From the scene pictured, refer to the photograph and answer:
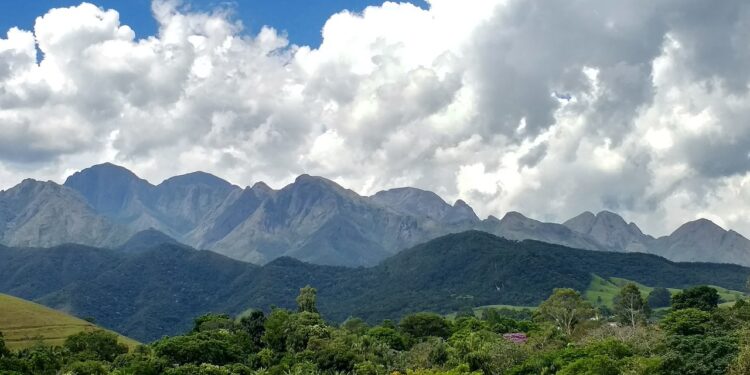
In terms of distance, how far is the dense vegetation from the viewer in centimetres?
8900

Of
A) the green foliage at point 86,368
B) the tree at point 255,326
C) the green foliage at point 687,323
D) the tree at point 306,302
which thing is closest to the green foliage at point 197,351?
the green foliage at point 86,368

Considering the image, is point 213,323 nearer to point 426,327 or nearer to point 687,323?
point 426,327

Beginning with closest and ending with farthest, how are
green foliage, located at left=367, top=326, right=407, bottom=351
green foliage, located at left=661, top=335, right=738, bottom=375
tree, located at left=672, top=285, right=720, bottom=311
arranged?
1. green foliage, located at left=661, top=335, right=738, bottom=375
2. green foliage, located at left=367, top=326, right=407, bottom=351
3. tree, located at left=672, top=285, right=720, bottom=311

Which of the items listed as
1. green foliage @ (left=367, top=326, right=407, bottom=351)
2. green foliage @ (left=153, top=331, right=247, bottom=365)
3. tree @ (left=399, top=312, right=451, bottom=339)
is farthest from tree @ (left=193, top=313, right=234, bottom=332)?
tree @ (left=399, top=312, right=451, bottom=339)

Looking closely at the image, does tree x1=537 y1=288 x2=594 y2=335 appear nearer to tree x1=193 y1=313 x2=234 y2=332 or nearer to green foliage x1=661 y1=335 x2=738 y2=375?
green foliage x1=661 y1=335 x2=738 y2=375

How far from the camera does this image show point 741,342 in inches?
3260

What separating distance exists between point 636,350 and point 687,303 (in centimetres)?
7032

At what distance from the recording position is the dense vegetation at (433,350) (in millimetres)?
89000

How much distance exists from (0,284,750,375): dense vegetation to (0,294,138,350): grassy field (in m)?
32.7

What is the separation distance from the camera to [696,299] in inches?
6270

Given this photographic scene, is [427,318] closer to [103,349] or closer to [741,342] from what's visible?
[103,349]

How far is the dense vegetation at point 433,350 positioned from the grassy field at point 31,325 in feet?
107

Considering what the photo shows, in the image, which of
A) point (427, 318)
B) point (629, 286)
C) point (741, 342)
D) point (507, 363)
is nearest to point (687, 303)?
point (629, 286)

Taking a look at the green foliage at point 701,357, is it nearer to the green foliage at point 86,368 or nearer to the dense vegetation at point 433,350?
the dense vegetation at point 433,350
